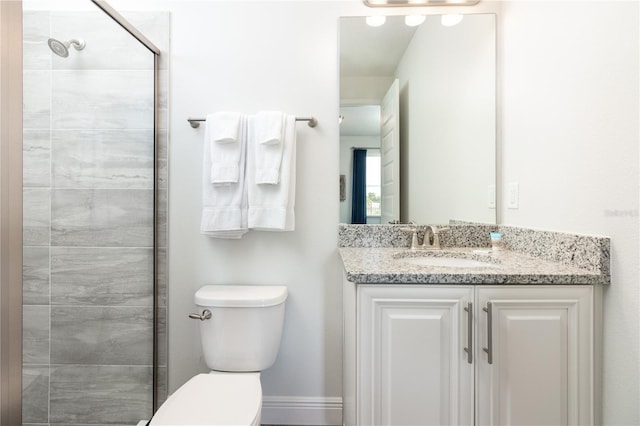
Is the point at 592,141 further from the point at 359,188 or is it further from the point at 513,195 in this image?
the point at 359,188

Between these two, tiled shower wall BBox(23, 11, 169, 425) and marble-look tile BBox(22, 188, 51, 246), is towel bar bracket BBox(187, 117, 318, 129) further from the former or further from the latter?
marble-look tile BBox(22, 188, 51, 246)

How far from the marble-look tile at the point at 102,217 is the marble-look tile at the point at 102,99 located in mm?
274

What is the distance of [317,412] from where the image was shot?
162cm

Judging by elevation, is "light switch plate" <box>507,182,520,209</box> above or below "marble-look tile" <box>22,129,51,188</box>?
below

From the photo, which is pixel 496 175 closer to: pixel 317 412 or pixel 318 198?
pixel 318 198

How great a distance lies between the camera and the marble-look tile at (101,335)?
1274 mm

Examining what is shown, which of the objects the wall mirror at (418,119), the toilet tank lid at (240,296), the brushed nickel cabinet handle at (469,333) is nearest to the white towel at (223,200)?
the toilet tank lid at (240,296)

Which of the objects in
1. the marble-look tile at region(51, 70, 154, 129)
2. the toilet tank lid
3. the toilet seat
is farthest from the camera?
the toilet tank lid

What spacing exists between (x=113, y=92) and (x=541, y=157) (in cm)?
173

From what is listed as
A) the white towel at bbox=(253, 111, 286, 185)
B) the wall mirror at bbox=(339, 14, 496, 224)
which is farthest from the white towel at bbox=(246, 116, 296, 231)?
the wall mirror at bbox=(339, 14, 496, 224)

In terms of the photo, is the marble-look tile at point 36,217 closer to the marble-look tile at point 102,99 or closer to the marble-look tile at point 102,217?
the marble-look tile at point 102,217

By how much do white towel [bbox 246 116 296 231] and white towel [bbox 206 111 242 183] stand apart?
2.2 inches

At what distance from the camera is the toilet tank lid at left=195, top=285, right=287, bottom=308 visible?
1395 mm

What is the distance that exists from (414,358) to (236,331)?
75cm
